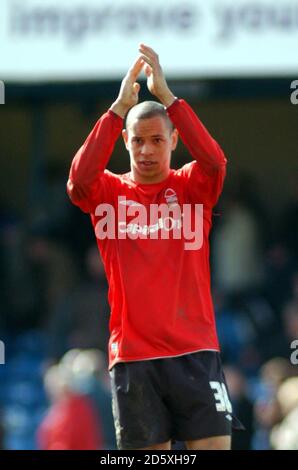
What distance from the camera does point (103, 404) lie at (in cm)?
1110

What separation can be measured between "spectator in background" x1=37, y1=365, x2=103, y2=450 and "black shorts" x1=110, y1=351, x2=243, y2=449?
395cm

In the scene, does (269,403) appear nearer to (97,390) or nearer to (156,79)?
(97,390)

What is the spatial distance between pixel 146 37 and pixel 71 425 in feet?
15.6

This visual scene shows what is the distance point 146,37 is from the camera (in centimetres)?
1400

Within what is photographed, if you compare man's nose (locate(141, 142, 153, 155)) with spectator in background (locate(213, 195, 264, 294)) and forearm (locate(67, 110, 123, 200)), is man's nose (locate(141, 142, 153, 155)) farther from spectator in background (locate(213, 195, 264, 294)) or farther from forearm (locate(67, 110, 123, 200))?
spectator in background (locate(213, 195, 264, 294))

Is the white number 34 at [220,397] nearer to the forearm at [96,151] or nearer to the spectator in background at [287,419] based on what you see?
the forearm at [96,151]

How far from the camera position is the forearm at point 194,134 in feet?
20.7

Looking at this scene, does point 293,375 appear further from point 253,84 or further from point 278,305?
point 253,84

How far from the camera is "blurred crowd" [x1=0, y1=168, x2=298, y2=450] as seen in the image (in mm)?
10977

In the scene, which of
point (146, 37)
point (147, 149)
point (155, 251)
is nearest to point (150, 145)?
point (147, 149)

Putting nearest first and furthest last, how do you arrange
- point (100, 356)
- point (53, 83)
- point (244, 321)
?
point (100, 356)
point (244, 321)
point (53, 83)

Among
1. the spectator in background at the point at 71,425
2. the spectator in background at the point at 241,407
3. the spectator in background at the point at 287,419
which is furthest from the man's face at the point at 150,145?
the spectator in background at the point at 241,407
